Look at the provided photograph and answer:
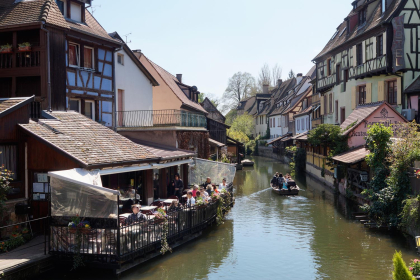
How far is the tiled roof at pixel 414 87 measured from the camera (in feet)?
86.0

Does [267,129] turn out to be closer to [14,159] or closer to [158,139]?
[158,139]

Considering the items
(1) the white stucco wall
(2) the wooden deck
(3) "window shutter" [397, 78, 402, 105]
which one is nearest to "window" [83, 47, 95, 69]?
(1) the white stucco wall

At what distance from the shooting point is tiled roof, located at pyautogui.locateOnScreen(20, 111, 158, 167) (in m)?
14.0

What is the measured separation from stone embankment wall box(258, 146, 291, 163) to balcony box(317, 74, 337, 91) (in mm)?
15279

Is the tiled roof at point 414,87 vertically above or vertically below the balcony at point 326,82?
below

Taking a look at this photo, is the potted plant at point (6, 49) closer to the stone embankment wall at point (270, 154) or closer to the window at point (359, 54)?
the window at point (359, 54)

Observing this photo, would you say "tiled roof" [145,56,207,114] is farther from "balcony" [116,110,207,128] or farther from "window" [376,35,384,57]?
"window" [376,35,384,57]

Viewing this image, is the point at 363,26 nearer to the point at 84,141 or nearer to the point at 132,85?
the point at 132,85

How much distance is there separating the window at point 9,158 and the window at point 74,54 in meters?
7.42

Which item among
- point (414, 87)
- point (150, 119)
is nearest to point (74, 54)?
point (150, 119)

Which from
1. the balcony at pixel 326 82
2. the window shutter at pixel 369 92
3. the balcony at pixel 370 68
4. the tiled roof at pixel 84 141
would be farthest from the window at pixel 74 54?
the balcony at pixel 326 82

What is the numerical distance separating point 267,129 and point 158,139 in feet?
180

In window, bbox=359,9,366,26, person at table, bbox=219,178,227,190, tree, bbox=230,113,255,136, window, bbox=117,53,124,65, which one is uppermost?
window, bbox=359,9,366,26

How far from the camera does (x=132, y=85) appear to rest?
2691cm
